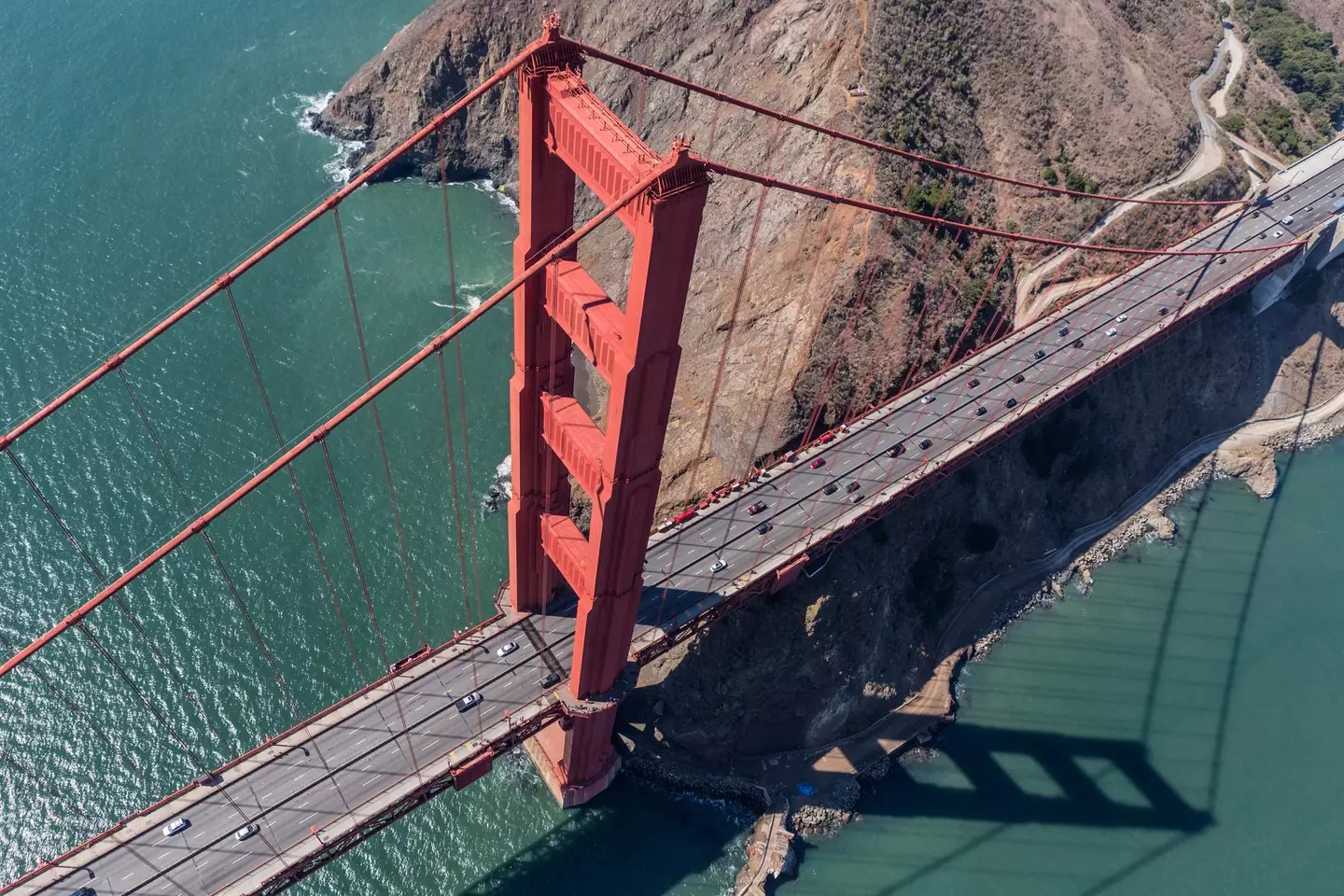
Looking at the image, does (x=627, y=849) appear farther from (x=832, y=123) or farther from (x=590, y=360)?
(x=832, y=123)

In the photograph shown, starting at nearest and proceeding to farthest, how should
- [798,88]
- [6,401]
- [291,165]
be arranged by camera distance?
[6,401]
[798,88]
[291,165]

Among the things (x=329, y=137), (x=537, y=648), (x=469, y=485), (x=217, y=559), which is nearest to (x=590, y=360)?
(x=537, y=648)

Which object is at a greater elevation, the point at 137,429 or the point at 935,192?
the point at 137,429

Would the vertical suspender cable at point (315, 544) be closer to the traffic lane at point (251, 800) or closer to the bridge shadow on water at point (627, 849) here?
the traffic lane at point (251, 800)

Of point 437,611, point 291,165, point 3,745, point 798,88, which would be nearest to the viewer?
point 3,745

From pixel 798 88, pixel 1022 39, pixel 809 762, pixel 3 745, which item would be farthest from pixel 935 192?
pixel 3 745

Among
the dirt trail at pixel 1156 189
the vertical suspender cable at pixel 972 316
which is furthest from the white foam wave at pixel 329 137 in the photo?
the dirt trail at pixel 1156 189

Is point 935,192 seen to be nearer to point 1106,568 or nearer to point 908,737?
point 1106,568
